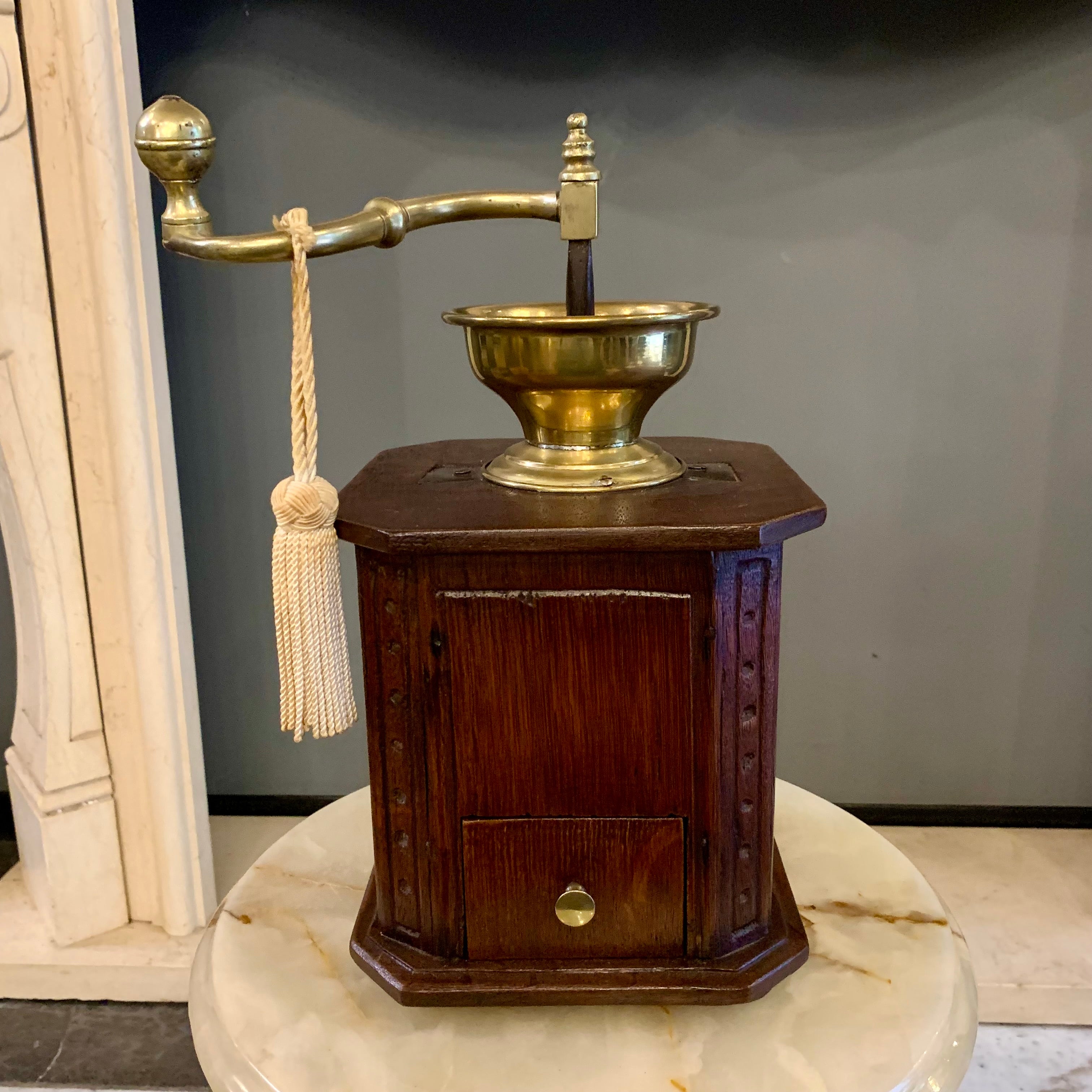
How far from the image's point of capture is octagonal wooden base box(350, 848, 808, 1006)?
2.20 feet

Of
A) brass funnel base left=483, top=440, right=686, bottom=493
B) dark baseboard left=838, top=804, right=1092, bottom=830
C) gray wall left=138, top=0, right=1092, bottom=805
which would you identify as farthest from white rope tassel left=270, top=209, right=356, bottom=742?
dark baseboard left=838, top=804, right=1092, bottom=830

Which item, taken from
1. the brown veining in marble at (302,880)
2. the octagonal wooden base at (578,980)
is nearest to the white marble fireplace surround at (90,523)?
the brown veining in marble at (302,880)

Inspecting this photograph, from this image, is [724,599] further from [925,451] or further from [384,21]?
[384,21]

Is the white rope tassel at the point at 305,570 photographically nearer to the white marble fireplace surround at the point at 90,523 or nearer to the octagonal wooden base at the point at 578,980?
the octagonal wooden base at the point at 578,980

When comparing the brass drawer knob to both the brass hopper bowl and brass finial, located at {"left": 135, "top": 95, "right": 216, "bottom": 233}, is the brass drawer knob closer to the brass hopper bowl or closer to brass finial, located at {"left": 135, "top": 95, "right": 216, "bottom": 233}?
the brass hopper bowl

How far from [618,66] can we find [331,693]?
0.92 metres

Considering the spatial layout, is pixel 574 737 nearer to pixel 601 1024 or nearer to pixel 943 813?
pixel 601 1024

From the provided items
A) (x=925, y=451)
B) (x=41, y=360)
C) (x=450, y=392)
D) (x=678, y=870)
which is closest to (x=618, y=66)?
(x=450, y=392)

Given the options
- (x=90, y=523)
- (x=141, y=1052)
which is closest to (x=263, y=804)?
(x=141, y=1052)

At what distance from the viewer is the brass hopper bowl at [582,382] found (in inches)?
25.9

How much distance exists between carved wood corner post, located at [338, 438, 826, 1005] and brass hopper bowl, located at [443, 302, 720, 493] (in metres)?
0.03

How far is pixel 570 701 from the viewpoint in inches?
25.4

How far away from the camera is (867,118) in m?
1.25

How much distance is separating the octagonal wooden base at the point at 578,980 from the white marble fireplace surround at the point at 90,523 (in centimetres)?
66
